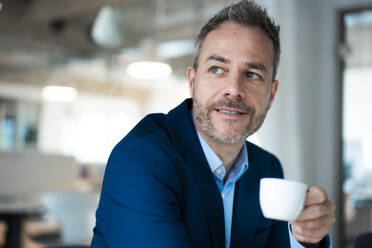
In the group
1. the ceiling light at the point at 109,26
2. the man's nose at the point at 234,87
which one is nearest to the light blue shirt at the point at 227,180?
the man's nose at the point at 234,87

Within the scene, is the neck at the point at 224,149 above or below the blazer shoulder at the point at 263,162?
above

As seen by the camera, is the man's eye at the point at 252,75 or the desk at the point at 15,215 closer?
the man's eye at the point at 252,75

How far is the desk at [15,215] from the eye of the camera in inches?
146

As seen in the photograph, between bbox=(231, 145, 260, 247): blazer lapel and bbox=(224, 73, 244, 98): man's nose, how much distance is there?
0.88ft

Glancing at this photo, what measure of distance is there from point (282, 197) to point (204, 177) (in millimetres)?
430

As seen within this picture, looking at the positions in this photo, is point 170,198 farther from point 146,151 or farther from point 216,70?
point 216,70

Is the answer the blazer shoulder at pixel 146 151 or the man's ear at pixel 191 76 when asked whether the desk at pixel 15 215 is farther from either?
the blazer shoulder at pixel 146 151

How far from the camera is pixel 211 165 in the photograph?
4.00ft

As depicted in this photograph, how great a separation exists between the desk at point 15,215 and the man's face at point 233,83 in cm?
303

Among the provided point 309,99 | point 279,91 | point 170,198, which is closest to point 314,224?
point 170,198

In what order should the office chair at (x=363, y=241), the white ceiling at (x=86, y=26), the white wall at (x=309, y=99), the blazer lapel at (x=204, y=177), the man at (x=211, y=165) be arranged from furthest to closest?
the white ceiling at (x=86, y=26), the white wall at (x=309, y=99), the office chair at (x=363, y=241), the blazer lapel at (x=204, y=177), the man at (x=211, y=165)

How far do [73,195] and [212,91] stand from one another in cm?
244

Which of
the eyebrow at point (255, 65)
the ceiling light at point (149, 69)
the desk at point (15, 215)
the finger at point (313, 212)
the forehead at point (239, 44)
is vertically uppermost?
the ceiling light at point (149, 69)

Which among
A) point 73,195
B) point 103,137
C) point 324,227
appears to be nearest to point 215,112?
point 324,227
